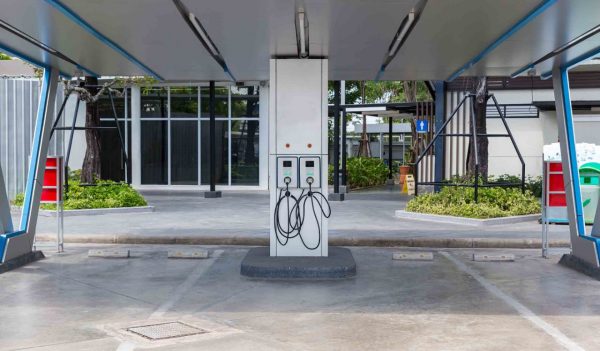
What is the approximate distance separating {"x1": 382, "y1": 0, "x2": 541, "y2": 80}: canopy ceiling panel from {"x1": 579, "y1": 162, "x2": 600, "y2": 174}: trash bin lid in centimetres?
536

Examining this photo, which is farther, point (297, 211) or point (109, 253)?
point (109, 253)

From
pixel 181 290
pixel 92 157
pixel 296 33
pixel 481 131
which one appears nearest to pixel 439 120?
pixel 481 131

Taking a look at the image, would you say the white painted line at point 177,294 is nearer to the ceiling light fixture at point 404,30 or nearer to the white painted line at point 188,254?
the white painted line at point 188,254

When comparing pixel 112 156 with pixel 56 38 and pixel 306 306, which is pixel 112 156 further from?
pixel 306 306

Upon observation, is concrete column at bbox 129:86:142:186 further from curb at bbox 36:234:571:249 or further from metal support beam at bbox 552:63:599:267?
metal support beam at bbox 552:63:599:267

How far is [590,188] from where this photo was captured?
14758mm

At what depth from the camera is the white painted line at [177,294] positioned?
19.7ft

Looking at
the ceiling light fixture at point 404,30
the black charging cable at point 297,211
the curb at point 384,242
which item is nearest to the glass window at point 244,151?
the curb at point 384,242

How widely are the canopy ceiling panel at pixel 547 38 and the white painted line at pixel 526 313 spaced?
312cm

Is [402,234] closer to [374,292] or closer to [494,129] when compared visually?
[374,292]

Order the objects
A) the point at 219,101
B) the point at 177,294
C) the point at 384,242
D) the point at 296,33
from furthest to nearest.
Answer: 1. the point at 219,101
2. the point at 384,242
3. the point at 296,33
4. the point at 177,294

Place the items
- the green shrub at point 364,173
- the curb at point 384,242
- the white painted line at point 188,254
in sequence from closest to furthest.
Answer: the white painted line at point 188,254, the curb at point 384,242, the green shrub at point 364,173

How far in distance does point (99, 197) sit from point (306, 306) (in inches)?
443

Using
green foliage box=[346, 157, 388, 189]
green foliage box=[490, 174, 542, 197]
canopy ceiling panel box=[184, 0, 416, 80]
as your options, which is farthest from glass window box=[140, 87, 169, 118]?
canopy ceiling panel box=[184, 0, 416, 80]
